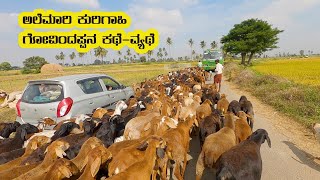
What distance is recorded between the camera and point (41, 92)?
25.9 ft

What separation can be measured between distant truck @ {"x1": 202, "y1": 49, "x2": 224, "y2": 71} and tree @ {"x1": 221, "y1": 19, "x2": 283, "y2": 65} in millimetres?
21284

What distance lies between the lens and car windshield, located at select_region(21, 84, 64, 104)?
775 centimetres

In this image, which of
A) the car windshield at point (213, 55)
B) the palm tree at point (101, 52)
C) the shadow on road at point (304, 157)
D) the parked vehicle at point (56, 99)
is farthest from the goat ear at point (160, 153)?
the palm tree at point (101, 52)

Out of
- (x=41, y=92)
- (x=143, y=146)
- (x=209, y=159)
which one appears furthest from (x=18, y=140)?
(x=209, y=159)

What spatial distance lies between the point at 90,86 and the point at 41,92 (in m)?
1.47

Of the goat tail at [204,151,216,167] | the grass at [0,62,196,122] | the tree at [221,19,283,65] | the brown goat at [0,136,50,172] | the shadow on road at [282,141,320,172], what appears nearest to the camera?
the brown goat at [0,136,50,172]

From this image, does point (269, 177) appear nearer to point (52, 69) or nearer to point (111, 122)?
point (111, 122)

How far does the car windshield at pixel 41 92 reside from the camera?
7750mm

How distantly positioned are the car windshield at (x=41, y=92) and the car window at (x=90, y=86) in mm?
666

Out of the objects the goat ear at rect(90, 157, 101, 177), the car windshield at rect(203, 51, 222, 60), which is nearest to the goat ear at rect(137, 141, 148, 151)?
the goat ear at rect(90, 157, 101, 177)

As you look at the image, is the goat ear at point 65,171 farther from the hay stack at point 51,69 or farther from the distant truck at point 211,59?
the hay stack at point 51,69

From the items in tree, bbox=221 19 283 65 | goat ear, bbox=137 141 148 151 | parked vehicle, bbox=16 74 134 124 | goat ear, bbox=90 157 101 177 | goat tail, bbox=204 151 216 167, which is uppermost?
tree, bbox=221 19 283 65

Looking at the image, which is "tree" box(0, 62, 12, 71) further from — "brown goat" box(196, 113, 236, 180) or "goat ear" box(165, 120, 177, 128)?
"brown goat" box(196, 113, 236, 180)

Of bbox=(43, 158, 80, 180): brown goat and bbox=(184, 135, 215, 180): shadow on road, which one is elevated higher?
bbox=(43, 158, 80, 180): brown goat
